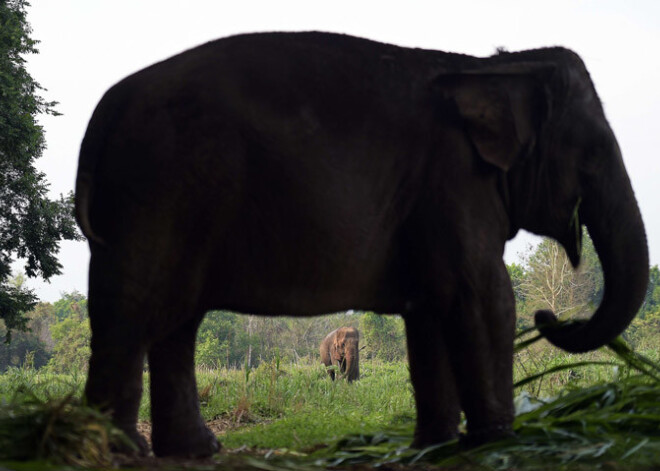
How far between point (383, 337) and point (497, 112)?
4207cm

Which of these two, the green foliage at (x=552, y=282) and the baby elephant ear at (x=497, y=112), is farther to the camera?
the green foliage at (x=552, y=282)

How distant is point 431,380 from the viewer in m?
3.88

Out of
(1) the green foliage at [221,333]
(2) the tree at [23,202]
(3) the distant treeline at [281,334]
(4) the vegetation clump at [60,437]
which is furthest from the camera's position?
(1) the green foliage at [221,333]

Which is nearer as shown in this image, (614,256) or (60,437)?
(60,437)

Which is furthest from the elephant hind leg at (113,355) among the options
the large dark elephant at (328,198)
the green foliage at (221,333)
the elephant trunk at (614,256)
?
the green foliage at (221,333)

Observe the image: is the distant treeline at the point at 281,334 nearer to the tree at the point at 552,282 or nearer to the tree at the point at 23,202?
the tree at the point at 552,282

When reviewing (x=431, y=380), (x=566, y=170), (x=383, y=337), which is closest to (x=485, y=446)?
(x=431, y=380)

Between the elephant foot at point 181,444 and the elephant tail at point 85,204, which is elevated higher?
the elephant tail at point 85,204

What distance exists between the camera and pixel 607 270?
12.2 ft

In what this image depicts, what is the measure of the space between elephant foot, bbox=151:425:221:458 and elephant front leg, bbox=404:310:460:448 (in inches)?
39.2

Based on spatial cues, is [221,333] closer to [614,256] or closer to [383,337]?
[383,337]

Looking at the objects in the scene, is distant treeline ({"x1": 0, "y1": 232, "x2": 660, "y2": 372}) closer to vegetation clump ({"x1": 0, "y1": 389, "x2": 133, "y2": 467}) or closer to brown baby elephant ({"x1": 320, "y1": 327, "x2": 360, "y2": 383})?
brown baby elephant ({"x1": 320, "y1": 327, "x2": 360, "y2": 383})

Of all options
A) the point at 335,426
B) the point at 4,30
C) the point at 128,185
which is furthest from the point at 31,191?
the point at 128,185

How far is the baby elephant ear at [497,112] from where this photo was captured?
11.2 ft
